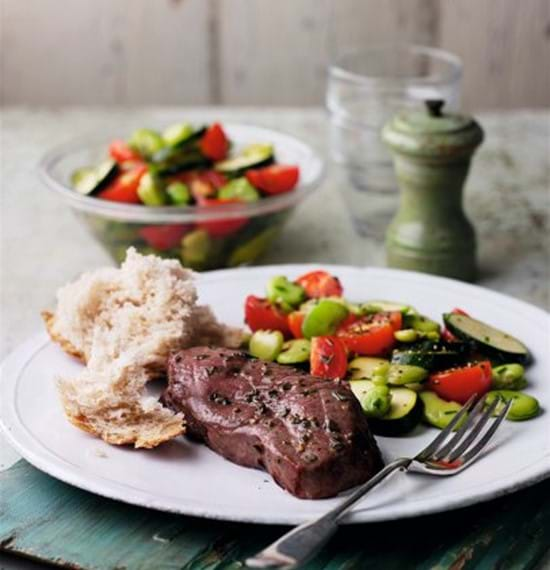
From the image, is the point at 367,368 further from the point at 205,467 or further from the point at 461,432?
the point at 205,467

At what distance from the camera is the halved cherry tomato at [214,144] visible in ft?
12.3

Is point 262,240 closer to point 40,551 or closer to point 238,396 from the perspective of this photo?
point 238,396

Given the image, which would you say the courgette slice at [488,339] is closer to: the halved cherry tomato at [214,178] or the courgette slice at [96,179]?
the halved cherry tomato at [214,178]

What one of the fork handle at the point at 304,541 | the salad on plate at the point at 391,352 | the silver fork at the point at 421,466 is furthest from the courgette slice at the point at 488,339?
the fork handle at the point at 304,541

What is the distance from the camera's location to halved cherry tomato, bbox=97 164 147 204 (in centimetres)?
A: 351

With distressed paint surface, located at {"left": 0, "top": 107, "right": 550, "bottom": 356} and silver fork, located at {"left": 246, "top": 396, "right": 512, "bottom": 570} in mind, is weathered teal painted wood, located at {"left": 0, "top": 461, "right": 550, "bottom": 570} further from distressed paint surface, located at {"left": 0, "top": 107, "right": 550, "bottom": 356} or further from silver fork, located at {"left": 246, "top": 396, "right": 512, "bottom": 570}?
distressed paint surface, located at {"left": 0, "top": 107, "right": 550, "bottom": 356}

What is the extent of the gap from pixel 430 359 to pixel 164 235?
3.73 ft

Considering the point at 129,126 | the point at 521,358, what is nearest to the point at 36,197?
the point at 129,126

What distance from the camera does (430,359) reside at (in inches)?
98.1

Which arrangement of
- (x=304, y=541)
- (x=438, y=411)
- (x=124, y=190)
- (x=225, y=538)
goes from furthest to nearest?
(x=124, y=190)
(x=438, y=411)
(x=225, y=538)
(x=304, y=541)

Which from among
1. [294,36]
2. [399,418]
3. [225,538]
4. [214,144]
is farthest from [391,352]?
[294,36]

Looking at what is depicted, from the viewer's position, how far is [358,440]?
208 centimetres

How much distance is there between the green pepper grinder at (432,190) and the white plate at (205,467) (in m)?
0.69

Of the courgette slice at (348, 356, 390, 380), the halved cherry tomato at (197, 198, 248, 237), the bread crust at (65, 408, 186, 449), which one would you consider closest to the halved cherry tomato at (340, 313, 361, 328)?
the courgette slice at (348, 356, 390, 380)
